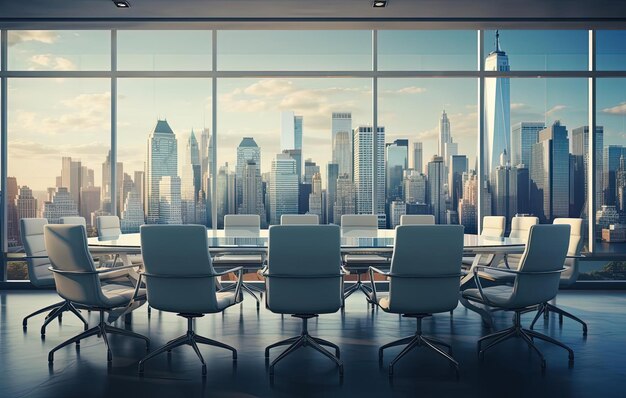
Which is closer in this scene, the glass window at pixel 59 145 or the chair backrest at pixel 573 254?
the chair backrest at pixel 573 254

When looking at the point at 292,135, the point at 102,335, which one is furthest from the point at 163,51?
the point at 102,335

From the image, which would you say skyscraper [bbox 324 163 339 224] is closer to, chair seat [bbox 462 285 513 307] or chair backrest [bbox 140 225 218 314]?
chair seat [bbox 462 285 513 307]

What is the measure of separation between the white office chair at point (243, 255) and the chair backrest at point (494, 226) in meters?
2.71

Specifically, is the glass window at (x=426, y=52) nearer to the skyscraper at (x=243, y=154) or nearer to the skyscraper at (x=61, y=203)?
the skyscraper at (x=243, y=154)

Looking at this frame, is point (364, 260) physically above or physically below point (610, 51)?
below

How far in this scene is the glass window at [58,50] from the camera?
7.45 meters

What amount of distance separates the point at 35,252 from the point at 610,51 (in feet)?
25.5

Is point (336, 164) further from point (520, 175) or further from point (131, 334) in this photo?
point (131, 334)

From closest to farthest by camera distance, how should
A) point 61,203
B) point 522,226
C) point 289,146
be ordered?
1. point 522,226
2. point 61,203
3. point 289,146

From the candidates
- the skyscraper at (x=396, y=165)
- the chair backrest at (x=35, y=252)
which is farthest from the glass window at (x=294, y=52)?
the chair backrest at (x=35, y=252)

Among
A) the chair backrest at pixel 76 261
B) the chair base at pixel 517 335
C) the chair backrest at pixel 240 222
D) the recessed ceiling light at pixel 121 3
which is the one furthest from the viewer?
the chair backrest at pixel 240 222

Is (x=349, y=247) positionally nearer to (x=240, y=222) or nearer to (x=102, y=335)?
(x=102, y=335)

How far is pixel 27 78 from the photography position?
748 centimetres

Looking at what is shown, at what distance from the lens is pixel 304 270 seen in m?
3.66
